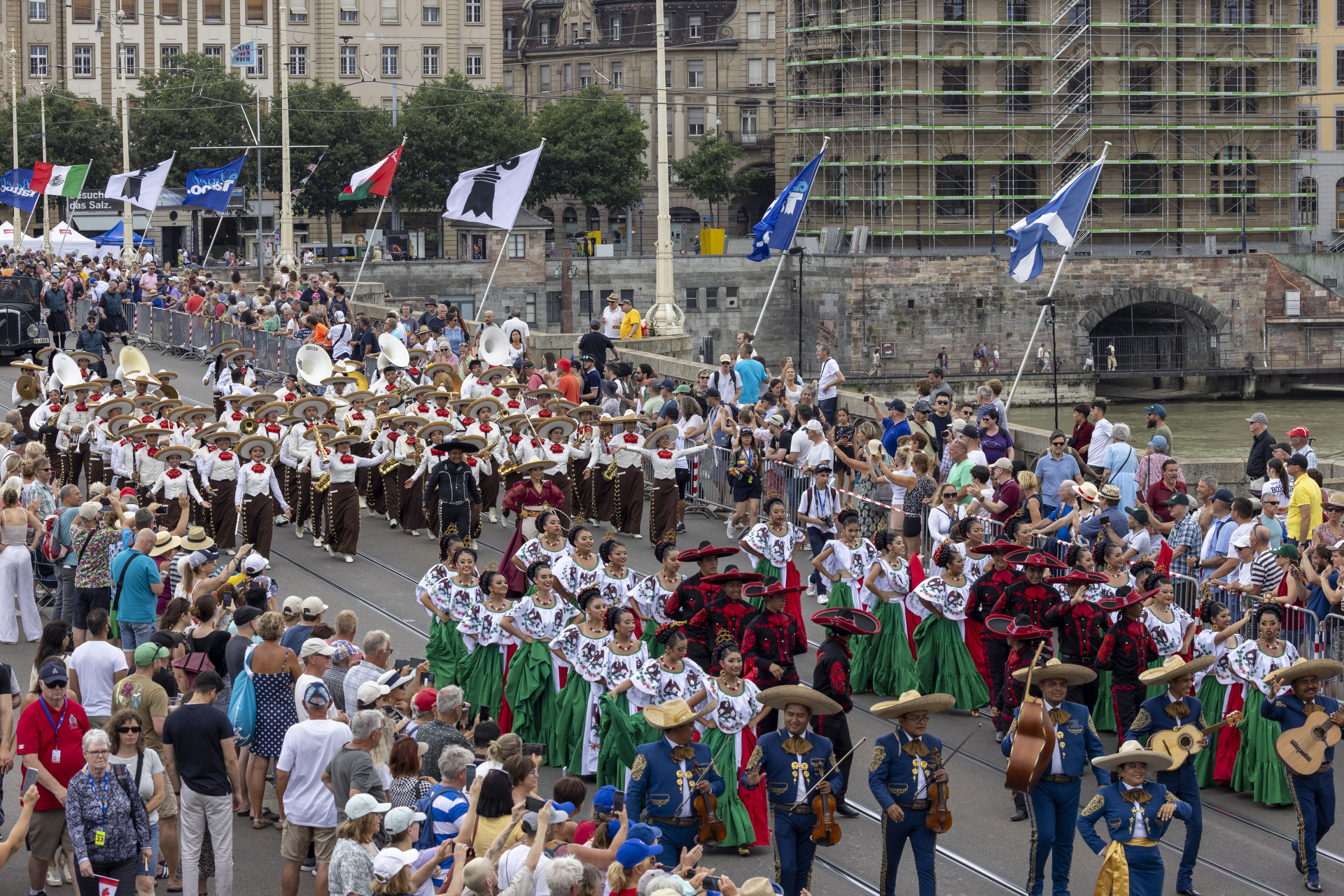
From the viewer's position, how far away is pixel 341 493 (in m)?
19.5

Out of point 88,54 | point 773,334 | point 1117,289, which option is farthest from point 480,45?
point 1117,289

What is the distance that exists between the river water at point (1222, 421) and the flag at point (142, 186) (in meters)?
29.5

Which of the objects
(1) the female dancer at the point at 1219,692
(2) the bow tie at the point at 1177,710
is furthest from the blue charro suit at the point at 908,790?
(1) the female dancer at the point at 1219,692

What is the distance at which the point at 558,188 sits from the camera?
83.4 metres

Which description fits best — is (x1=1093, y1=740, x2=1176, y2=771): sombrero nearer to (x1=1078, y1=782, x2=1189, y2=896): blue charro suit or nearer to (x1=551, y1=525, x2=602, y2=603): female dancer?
(x1=1078, y1=782, x2=1189, y2=896): blue charro suit

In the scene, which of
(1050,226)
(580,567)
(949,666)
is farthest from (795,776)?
(1050,226)

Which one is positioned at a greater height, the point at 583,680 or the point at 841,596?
the point at 841,596

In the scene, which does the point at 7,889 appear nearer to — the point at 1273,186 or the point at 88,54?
the point at 1273,186

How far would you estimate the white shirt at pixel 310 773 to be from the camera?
33.1ft

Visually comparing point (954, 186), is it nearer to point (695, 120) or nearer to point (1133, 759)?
point (695, 120)

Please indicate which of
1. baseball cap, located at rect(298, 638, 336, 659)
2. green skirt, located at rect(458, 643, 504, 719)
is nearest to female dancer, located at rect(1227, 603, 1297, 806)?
green skirt, located at rect(458, 643, 504, 719)

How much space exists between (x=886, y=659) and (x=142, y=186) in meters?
32.8

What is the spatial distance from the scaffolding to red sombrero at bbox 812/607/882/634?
60.0 m

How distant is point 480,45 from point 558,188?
1314 cm
